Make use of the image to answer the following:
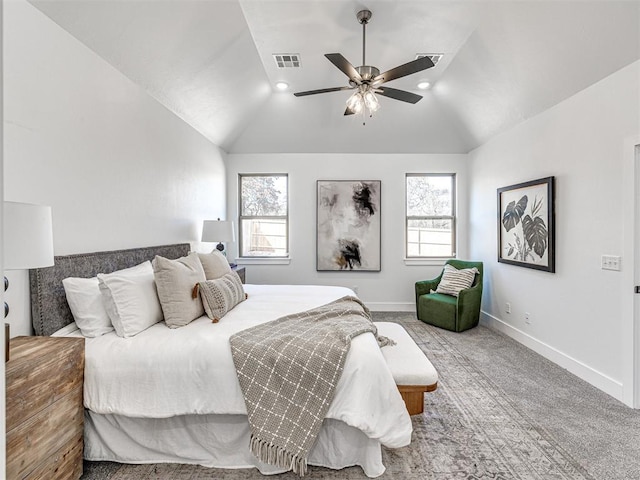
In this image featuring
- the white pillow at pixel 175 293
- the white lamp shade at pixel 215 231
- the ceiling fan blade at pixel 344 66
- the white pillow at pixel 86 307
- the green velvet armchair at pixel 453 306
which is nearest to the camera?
the white pillow at pixel 86 307

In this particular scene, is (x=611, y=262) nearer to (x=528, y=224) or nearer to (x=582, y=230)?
(x=582, y=230)

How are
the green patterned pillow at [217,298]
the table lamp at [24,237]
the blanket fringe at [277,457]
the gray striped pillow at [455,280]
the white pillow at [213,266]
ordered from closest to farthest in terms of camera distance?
the table lamp at [24,237] → the blanket fringe at [277,457] → the green patterned pillow at [217,298] → the white pillow at [213,266] → the gray striped pillow at [455,280]

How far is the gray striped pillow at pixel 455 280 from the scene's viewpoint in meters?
4.36

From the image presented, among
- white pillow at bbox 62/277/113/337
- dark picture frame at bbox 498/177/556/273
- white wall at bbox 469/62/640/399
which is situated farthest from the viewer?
dark picture frame at bbox 498/177/556/273

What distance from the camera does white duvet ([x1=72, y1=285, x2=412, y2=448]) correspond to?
1694 mm

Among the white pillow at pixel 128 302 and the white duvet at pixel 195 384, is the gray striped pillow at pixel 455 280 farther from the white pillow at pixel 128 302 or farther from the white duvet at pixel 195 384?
the white pillow at pixel 128 302

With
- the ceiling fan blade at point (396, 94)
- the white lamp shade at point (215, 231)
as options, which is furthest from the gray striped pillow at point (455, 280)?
the white lamp shade at point (215, 231)

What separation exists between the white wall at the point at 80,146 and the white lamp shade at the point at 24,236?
577 millimetres

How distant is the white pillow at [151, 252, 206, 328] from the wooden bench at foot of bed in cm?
137

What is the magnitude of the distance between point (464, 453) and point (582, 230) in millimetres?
2235

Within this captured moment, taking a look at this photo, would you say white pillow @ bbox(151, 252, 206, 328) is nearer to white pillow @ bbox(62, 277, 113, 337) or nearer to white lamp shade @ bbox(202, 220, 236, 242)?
white pillow @ bbox(62, 277, 113, 337)

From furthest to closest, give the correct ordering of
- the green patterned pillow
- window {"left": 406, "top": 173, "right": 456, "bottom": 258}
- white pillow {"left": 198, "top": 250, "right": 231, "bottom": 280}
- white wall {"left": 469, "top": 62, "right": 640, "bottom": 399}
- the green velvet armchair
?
window {"left": 406, "top": 173, "right": 456, "bottom": 258} → the green velvet armchair → white pillow {"left": 198, "top": 250, "right": 231, "bottom": 280} → white wall {"left": 469, "top": 62, "right": 640, "bottom": 399} → the green patterned pillow

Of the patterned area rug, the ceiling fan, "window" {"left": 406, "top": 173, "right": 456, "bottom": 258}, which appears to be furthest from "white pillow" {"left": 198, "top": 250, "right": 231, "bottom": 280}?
"window" {"left": 406, "top": 173, "right": 456, "bottom": 258}

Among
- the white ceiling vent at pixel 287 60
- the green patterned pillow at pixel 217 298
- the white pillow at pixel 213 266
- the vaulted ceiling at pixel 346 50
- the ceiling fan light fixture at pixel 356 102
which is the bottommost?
the green patterned pillow at pixel 217 298
